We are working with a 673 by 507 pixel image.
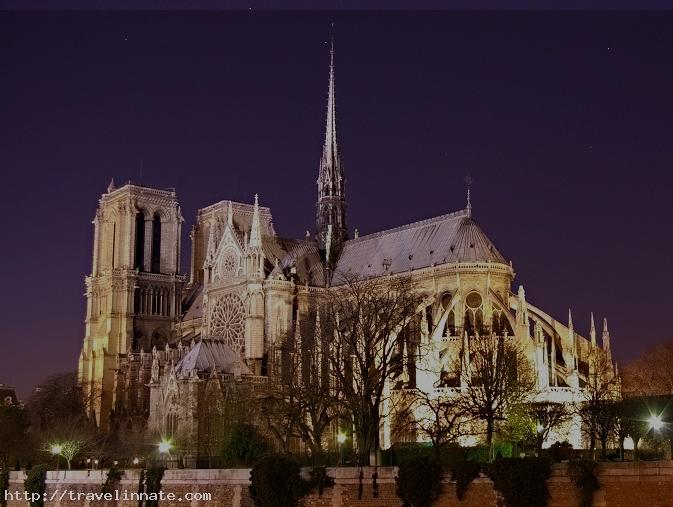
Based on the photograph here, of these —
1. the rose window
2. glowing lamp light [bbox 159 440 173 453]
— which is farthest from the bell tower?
glowing lamp light [bbox 159 440 173 453]

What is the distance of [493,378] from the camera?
5697 cm

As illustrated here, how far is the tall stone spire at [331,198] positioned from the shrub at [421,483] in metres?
53.6

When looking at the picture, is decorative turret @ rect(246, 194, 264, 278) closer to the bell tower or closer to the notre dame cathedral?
the notre dame cathedral

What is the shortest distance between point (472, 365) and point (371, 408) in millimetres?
14943

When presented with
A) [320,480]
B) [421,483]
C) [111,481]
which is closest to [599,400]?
[320,480]

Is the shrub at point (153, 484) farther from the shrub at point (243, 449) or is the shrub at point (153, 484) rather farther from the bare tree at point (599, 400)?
the bare tree at point (599, 400)

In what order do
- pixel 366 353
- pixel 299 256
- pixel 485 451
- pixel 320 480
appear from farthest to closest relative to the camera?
pixel 299 256 < pixel 366 353 < pixel 485 451 < pixel 320 480

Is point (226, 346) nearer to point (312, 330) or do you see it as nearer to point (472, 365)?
point (312, 330)

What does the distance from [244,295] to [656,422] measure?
4173cm

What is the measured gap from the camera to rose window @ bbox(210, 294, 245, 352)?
83.2m

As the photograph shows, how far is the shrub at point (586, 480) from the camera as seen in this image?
32.1m

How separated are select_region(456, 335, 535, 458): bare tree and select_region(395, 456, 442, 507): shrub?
1515cm

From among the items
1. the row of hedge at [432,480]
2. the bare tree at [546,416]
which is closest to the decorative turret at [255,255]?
the bare tree at [546,416]

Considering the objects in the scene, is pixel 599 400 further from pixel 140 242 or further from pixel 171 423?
pixel 140 242
